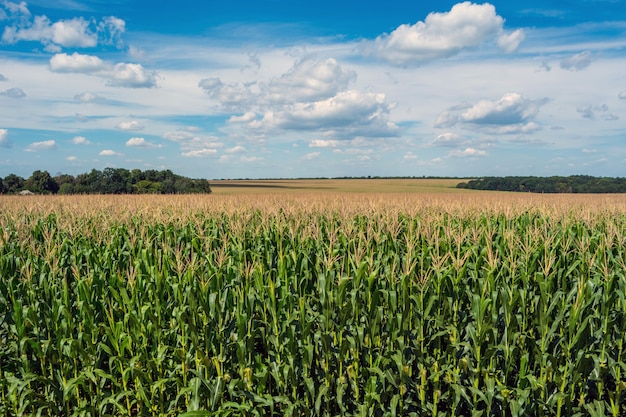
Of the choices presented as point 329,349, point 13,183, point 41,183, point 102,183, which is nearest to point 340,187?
point 102,183

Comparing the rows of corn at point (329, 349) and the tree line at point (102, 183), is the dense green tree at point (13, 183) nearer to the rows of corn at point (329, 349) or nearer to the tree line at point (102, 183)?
the tree line at point (102, 183)

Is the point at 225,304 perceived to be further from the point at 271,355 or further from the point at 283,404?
the point at 283,404

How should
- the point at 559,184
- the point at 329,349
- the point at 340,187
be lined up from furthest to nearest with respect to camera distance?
the point at 340,187 → the point at 559,184 → the point at 329,349

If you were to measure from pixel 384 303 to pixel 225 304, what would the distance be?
2174 millimetres

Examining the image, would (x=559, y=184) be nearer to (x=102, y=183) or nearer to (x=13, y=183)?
(x=102, y=183)

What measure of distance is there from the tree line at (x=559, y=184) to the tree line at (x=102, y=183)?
49782mm

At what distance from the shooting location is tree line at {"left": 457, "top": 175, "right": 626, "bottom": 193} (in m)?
66.2

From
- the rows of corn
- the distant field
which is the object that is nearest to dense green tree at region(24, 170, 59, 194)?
the distant field

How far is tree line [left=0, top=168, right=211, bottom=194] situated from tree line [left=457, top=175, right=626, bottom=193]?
4978cm

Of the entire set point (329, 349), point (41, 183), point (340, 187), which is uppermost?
point (41, 183)

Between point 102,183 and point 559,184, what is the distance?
62147 millimetres

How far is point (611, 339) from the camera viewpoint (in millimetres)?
5828

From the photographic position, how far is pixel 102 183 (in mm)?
45875

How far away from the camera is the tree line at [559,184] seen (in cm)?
6619
